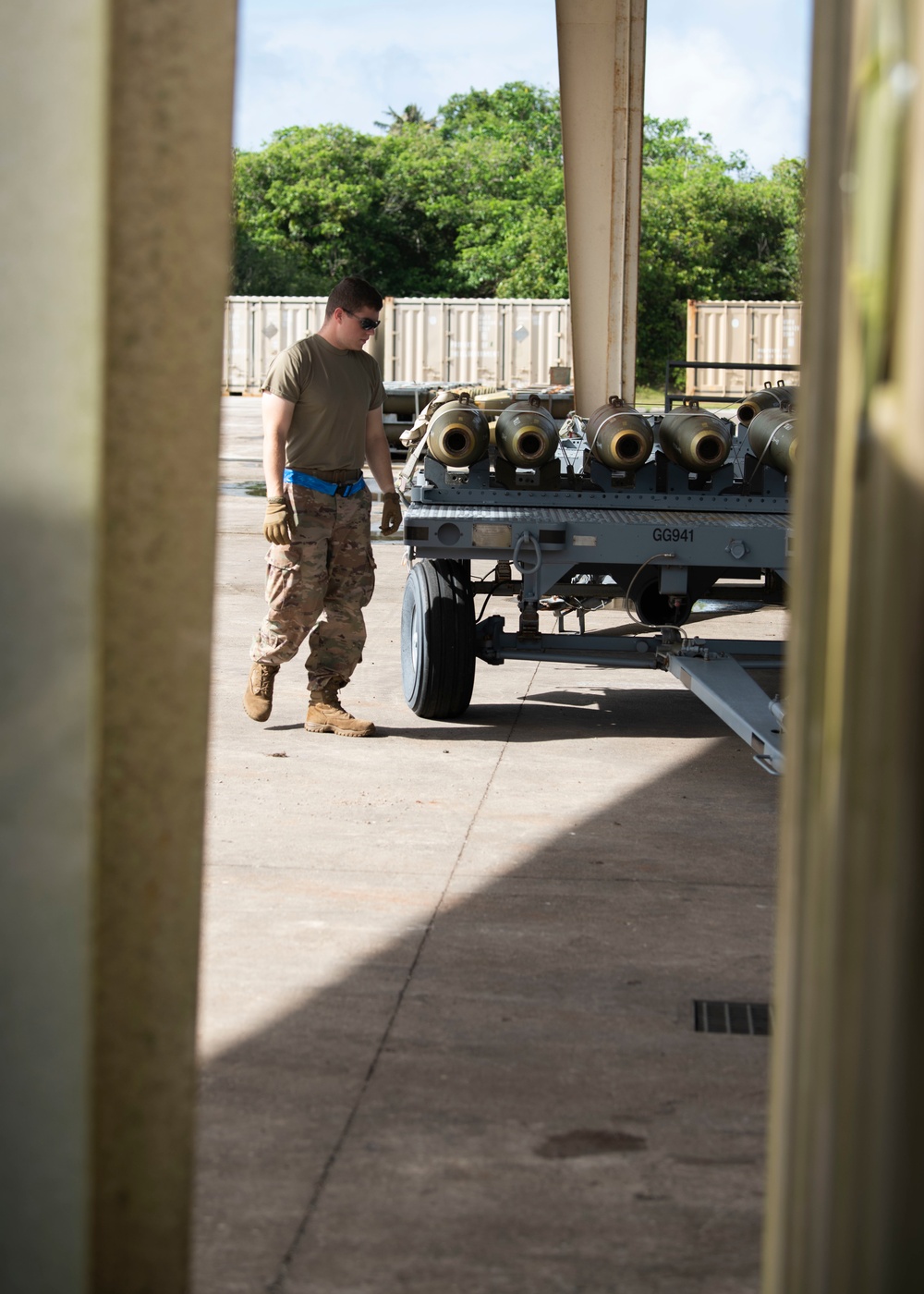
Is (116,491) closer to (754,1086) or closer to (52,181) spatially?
(52,181)

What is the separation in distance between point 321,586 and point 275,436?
2.27 feet

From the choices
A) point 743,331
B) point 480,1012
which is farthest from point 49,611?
point 743,331

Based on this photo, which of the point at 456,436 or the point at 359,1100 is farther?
the point at 456,436

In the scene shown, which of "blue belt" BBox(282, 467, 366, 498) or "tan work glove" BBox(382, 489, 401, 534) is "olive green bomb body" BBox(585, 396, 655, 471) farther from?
"blue belt" BBox(282, 467, 366, 498)

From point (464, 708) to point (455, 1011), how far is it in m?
3.41

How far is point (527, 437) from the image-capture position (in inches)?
258

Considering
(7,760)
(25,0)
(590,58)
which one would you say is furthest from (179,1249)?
(590,58)

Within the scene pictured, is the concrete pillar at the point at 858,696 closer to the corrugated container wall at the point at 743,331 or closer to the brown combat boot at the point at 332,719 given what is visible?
the brown combat boot at the point at 332,719

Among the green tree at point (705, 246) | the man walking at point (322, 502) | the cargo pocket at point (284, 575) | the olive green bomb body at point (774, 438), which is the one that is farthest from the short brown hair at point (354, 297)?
the green tree at point (705, 246)

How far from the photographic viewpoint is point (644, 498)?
6758 millimetres

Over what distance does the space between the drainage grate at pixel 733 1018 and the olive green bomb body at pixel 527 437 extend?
3.33m

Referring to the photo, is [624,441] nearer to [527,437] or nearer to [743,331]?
[527,437]

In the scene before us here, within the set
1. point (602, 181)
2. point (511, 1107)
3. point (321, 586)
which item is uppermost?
point (602, 181)

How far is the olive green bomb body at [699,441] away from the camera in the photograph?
663 centimetres
